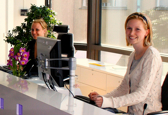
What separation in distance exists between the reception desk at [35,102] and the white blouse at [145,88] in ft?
1.75

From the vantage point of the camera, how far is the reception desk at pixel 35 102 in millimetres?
1538

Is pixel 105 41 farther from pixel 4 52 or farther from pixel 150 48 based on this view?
pixel 150 48

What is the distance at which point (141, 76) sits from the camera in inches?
86.7

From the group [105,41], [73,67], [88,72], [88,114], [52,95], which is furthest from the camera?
[105,41]

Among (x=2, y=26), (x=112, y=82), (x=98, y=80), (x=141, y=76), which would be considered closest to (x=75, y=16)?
(x=2, y=26)

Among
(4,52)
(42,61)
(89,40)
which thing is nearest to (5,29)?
(4,52)

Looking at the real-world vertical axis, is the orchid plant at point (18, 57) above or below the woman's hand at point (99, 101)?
above

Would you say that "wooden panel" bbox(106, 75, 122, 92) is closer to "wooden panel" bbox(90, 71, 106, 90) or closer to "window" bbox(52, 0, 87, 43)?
"wooden panel" bbox(90, 71, 106, 90)

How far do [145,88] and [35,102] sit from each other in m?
0.92

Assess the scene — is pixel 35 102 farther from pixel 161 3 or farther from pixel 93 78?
pixel 161 3

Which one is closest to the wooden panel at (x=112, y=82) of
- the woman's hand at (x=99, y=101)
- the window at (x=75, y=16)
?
the woman's hand at (x=99, y=101)

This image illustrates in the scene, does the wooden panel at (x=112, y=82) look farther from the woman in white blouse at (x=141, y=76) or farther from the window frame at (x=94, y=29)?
the window frame at (x=94, y=29)

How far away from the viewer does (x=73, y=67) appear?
6.64ft

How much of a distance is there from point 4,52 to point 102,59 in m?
2.26
